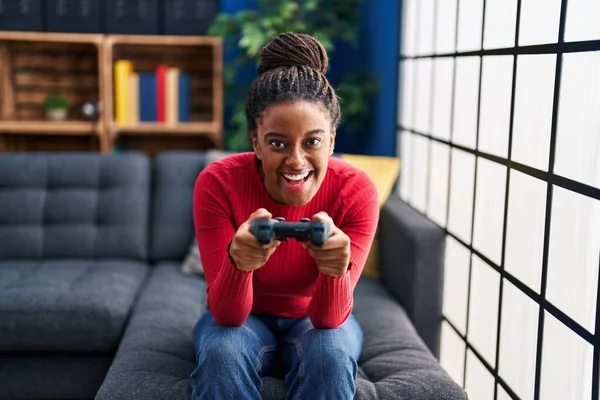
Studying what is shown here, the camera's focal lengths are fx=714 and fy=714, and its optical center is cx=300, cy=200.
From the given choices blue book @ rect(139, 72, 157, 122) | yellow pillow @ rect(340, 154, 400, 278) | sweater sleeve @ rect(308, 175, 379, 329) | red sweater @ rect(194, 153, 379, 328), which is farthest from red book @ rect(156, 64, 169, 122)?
sweater sleeve @ rect(308, 175, 379, 329)

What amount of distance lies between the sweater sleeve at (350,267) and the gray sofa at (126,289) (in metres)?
0.20

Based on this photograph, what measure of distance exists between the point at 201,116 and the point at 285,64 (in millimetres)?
2416

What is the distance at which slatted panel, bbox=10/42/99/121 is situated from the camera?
12.4 feet

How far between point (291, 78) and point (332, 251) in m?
A: 0.39

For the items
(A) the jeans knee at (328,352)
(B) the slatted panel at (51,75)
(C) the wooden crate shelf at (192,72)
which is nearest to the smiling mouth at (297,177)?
(A) the jeans knee at (328,352)

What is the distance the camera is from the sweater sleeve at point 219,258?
145 centimetres

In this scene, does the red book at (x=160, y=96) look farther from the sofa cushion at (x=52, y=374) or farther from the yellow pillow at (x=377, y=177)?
the sofa cushion at (x=52, y=374)

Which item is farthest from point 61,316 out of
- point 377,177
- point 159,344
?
point 377,177

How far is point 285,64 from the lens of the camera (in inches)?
61.2

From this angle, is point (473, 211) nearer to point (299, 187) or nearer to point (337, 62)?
point (299, 187)

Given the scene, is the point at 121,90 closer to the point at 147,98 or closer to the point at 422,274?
the point at 147,98

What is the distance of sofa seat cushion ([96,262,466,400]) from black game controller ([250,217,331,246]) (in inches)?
17.6

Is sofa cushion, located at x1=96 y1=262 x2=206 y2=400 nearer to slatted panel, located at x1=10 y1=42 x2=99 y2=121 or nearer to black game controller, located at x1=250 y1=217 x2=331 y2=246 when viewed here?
black game controller, located at x1=250 y1=217 x2=331 y2=246

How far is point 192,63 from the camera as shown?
389 centimetres
